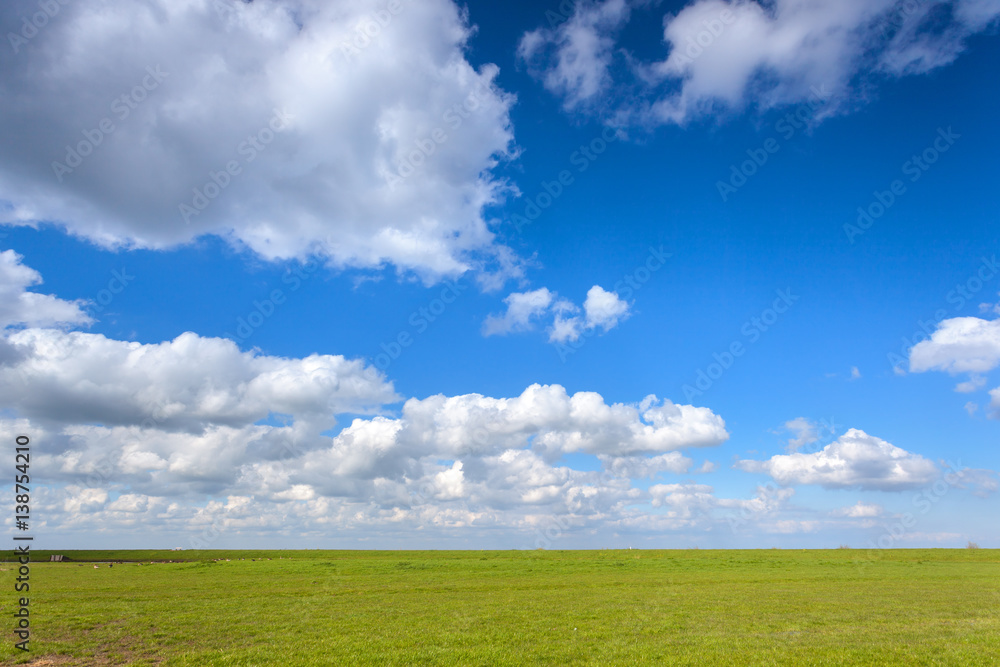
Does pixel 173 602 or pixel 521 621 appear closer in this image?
pixel 521 621

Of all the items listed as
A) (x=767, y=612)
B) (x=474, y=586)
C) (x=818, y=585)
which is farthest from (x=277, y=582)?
(x=818, y=585)

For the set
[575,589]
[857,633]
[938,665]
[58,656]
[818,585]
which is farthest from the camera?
[818,585]

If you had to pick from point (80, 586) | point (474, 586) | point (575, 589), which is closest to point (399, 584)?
point (474, 586)

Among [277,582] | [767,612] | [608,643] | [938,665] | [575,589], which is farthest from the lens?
[277,582]

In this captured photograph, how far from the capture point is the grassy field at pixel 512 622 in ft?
72.4

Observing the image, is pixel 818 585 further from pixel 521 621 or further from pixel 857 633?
pixel 521 621

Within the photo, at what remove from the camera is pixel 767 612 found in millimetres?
33812

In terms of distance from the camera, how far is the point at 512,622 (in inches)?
1185

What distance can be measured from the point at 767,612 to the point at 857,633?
303 inches

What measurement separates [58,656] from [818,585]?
203 ft

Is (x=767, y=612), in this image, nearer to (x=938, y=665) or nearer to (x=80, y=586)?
(x=938, y=665)

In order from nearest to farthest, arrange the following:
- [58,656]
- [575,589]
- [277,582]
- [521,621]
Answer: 1. [58,656]
2. [521,621]
3. [575,589]
4. [277,582]

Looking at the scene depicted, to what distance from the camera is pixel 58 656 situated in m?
22.1

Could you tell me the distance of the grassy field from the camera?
2208 centimetres
